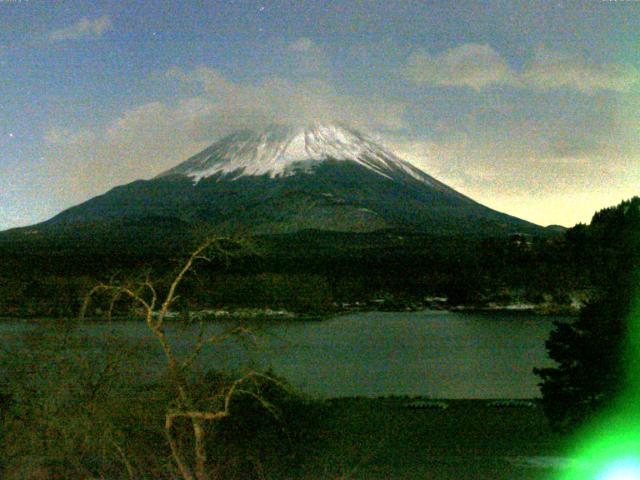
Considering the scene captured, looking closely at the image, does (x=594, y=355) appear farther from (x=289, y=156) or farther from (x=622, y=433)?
(x=289, y=156)

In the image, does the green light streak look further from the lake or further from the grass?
the lake

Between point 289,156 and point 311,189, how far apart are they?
45326 mm

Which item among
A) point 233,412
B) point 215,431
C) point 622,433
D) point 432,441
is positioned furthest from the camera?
point 432,441

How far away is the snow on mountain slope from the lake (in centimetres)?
5584

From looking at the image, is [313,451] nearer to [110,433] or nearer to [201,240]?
[110,433]

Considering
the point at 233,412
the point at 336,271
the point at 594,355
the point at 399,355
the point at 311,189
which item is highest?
the point at 311,189

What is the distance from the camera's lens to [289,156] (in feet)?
347

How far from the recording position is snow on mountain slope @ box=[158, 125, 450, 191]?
98.8 meters

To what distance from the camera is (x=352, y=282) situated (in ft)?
163

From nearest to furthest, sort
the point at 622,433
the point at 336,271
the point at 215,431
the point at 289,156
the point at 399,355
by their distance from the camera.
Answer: the point at 215,431, the point at 622,433, the point at 399,355, the point at 336,271, the point at 289,156

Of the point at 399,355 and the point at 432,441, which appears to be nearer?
the point at 432,441

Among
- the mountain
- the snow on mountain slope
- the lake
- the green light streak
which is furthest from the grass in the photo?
the snow on mountain slope

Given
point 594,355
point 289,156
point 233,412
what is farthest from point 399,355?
point 289,156

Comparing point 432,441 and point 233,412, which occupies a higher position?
point 233,412
